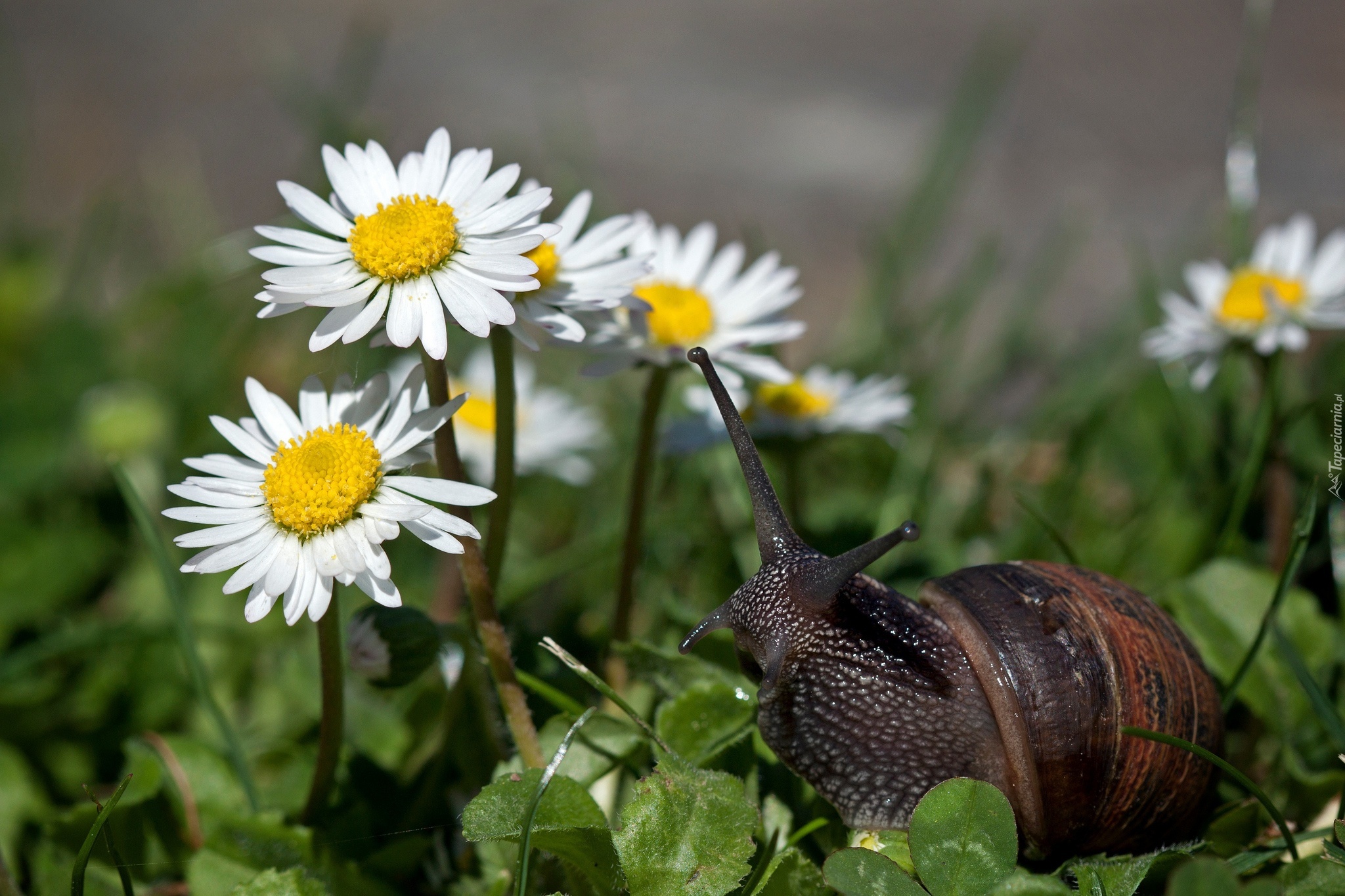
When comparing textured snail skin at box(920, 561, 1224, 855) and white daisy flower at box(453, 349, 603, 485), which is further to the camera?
white daisy flower at box(453, 349, 603, 485)

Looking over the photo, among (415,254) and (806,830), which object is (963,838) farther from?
(415,254)

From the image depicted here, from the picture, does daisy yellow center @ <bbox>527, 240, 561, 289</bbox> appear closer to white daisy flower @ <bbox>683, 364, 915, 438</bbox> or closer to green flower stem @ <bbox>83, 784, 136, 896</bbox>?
white daisy flower @ <bbox>683, 364, 915, 438</bbox>

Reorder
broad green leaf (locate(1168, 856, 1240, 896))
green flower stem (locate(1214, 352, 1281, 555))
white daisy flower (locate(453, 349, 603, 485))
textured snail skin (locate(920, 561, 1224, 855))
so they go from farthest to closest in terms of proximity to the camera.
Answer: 1. white daisy flower (locate(453, 349, 603, 485))
2. green flower stem (locate(1214, 352, 1281, 555))
3. textured snail skin (locate(920, 561, 1224, 855))
4. broad green leaf (locate(1168, 856, 1240, 896))

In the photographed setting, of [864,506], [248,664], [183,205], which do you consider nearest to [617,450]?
[864,506]

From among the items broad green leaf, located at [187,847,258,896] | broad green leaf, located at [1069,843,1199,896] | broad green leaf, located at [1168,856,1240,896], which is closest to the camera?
broad green leaf, located at [1168,856,1240,896]

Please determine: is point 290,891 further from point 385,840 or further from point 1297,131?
point 1297,131

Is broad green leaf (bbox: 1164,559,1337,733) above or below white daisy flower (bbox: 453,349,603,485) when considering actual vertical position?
above

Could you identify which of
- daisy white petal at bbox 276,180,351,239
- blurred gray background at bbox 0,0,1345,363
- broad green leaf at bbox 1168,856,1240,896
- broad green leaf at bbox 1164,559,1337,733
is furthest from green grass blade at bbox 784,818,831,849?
blurred gray background at bbox 0,0,1345,363
